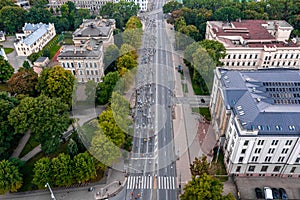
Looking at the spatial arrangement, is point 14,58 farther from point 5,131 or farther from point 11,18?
point 5,131

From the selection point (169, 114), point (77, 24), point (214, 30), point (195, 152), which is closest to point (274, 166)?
point (195, 152)

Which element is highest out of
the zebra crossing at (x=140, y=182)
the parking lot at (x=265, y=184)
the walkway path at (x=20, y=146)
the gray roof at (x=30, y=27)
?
the gray roof at (x=30, y=27)

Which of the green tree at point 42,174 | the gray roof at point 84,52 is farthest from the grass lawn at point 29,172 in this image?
the gray roof at point 84,52

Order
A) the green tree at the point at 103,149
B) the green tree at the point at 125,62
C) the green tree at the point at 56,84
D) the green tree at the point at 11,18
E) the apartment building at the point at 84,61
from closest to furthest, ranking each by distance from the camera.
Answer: the green tree at the point at 103,149, the green tree at the point at 56,84, the apartment building at the point at 84,61, the green tree at the point at 125,62, the green tree at the point at 11,18

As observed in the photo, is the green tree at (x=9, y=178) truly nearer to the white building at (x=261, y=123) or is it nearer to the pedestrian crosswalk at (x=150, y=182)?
the pedestrian crosswalk at (x=150, y=182)

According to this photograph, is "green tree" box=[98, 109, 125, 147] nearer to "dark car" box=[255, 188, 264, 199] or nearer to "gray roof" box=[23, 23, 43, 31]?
"dark car" box=[255, 188, 264, 199]

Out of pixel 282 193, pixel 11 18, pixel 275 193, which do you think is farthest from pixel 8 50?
pixel 282 193
